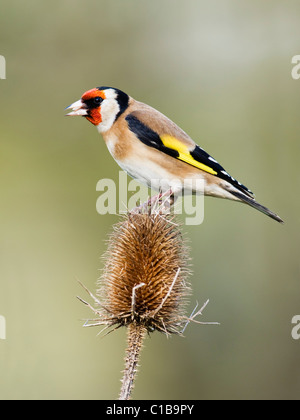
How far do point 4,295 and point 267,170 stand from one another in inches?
202

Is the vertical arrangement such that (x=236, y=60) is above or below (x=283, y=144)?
above

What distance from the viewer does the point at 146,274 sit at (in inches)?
179

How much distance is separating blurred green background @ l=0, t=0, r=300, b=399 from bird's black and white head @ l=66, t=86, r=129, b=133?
2.08 metres

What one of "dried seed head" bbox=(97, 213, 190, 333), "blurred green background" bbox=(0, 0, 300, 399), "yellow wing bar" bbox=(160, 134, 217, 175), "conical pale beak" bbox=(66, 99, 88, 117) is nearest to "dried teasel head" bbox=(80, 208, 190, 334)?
"dried seed head" bbox=(97, 213, 190, 333)

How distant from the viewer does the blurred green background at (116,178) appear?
9219 millimetres

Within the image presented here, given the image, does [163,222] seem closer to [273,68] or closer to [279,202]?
[279,202]

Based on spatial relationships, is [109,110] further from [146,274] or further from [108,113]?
[146,274]

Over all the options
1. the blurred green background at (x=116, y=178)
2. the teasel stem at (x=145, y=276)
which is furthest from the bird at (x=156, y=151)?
the blurred green background at (x=116, y=178)

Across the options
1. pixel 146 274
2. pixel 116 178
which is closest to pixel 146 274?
pixel 146 274

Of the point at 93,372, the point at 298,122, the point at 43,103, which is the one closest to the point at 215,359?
the point at 93,372

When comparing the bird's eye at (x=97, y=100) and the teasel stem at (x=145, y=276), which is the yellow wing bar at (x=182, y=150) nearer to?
the bird's eye at (x=97, y=100)

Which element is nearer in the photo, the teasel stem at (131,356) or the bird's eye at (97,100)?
the teasel stem at (131,356)

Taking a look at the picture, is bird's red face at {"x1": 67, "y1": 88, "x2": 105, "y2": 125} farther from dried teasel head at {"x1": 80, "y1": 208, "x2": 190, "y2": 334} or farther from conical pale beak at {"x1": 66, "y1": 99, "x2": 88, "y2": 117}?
dried teasel head at {"x1": 80, "y1": 208, "x2": 190, "y2": 334}

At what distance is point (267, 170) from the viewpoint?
11.4 m
